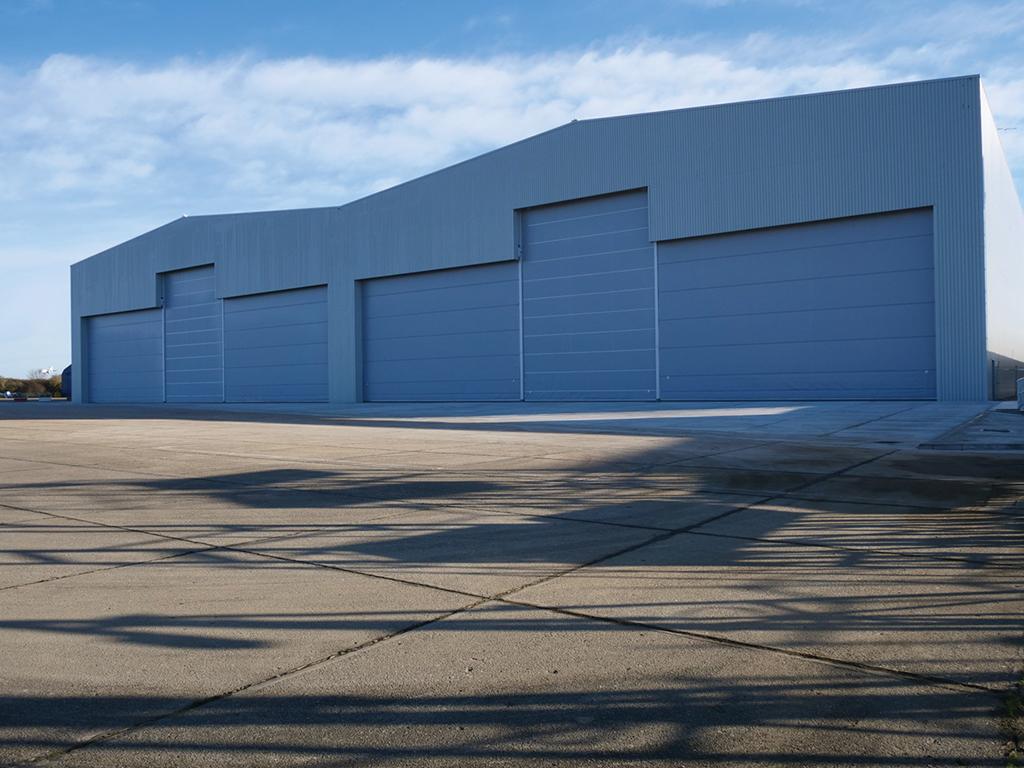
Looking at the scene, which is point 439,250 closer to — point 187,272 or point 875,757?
point 187,272

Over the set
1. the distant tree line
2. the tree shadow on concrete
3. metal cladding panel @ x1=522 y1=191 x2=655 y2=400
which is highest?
metal cladding panel @ x1=522 y1=191 x2=655 y2=400

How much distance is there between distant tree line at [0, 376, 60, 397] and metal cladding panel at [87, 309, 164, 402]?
23692 mm

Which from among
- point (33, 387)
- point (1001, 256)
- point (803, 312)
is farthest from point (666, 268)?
point (33, 387)

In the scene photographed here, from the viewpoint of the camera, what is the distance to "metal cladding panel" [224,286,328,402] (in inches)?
1704

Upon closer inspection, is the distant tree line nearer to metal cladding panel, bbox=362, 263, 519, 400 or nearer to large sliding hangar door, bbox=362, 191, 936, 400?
metal cladding panel, bbox=362, 263, 519, 400

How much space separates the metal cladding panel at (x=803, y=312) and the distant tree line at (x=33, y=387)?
203 feet

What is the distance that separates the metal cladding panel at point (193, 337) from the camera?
156 ft

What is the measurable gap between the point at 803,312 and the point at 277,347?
2586 cm

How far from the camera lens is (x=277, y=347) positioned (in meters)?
44.8

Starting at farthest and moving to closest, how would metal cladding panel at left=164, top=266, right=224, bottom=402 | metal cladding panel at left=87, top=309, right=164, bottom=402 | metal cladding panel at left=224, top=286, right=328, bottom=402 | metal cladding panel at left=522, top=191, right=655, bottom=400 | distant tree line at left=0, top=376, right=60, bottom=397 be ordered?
distant tree line at left=0, top=376, right=60, bottom=397 < metal cladding panel at left=87, top=309, right=164, bottom=402 < metal cladding panel at left=164, top=266, right=224, bottom=402 < metal cladding panel at left=224, top=286, right=328, bottom=402 < metal cladding panel at left=522, top=191, right=655, bottom=400

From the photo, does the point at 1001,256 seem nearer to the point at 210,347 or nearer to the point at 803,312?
the point at 803,312

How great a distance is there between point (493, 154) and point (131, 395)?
28216 mm

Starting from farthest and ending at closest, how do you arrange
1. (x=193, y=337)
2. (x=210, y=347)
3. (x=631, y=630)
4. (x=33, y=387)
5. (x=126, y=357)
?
(x=33, y=387), (x=126, y=357), (x=193, y=337), (x=210, y=347), (x=631, y=630)

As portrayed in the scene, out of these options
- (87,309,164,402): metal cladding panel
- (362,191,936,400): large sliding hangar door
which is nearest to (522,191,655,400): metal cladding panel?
(362,191,936,400): large sliding hangar door
